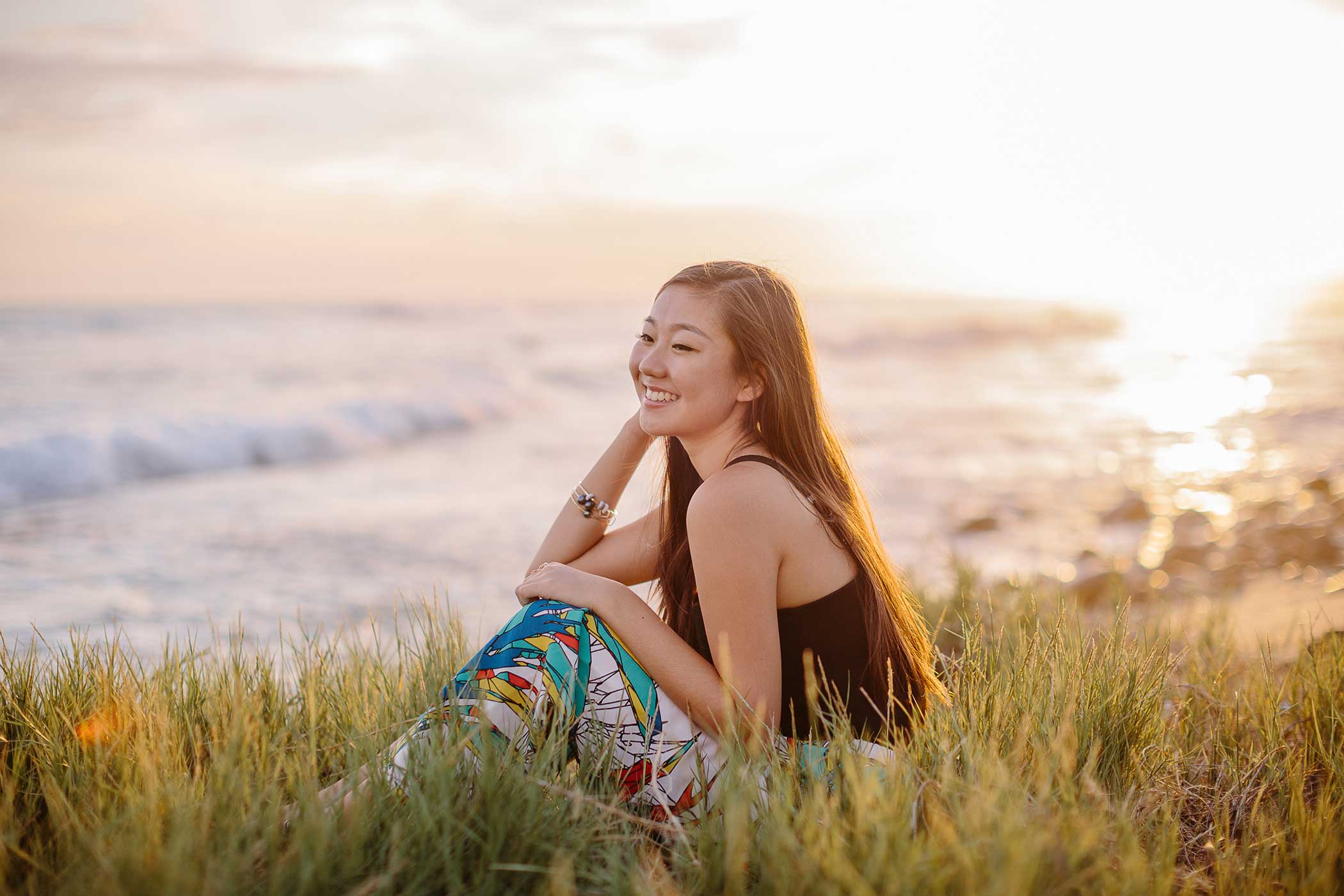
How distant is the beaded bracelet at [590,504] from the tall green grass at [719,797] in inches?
35.0

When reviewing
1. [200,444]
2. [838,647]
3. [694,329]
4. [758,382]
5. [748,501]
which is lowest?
[838,647]

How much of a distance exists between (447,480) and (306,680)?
8769mm

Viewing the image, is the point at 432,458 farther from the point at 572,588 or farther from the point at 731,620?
the point at 731,620

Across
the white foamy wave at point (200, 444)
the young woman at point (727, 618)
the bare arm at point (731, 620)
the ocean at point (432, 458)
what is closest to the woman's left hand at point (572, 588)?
the young woman at point (727, 618)

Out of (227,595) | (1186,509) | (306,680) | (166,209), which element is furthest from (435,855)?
(166,209)

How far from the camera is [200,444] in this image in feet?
45.2

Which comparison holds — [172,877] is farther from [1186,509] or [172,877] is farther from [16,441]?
[16,441]

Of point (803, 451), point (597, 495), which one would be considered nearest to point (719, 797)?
point (803, 451)

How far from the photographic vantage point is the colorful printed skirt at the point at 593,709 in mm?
2549

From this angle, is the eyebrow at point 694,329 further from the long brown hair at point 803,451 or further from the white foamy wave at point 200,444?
the white foamy wave at point 200,444

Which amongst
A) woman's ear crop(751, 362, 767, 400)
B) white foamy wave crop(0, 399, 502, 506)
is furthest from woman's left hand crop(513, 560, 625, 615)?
white foamy wave crop(0, 399, 502, 506)

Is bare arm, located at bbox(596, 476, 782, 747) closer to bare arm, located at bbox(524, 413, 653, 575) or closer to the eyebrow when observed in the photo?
the eyebrow

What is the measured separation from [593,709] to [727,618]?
0.49 m

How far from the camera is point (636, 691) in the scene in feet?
8.84
